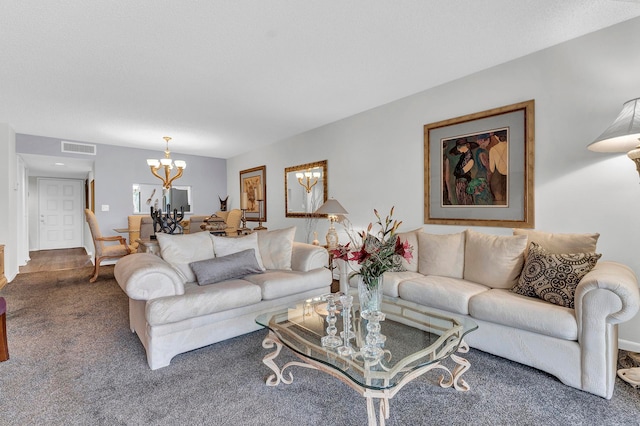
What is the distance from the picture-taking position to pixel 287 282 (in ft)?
9.55

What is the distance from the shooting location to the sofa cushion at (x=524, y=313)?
1925 millimetres

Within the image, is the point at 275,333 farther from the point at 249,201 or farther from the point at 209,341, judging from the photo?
the point at 249,201

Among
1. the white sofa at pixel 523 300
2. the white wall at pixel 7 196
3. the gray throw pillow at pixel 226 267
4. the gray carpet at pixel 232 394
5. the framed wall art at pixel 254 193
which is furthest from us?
the framed wall art at pixel 254 193

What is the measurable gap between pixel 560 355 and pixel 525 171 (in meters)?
1.63

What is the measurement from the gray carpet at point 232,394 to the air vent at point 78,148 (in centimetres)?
454

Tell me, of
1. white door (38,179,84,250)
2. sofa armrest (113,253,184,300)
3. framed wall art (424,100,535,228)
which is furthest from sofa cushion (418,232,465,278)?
white door (38,179,84,250)

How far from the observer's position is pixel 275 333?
6.13 ft

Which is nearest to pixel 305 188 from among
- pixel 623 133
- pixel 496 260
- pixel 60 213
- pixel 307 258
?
pixel 307 258

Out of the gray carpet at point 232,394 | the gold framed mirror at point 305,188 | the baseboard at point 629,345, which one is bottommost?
the gray carpet at point 232,394

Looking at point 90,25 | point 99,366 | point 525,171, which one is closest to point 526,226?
point 525,171

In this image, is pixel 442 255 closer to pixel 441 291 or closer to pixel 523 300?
pixel 441 291

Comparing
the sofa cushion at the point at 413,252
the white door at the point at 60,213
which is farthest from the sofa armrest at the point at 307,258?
the white door at the point at 60,213

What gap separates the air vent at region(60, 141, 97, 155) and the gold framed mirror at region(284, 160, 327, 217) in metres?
3.95

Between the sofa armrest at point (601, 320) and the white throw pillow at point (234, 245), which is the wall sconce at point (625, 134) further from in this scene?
the white throw pillow at point (234, 245)
